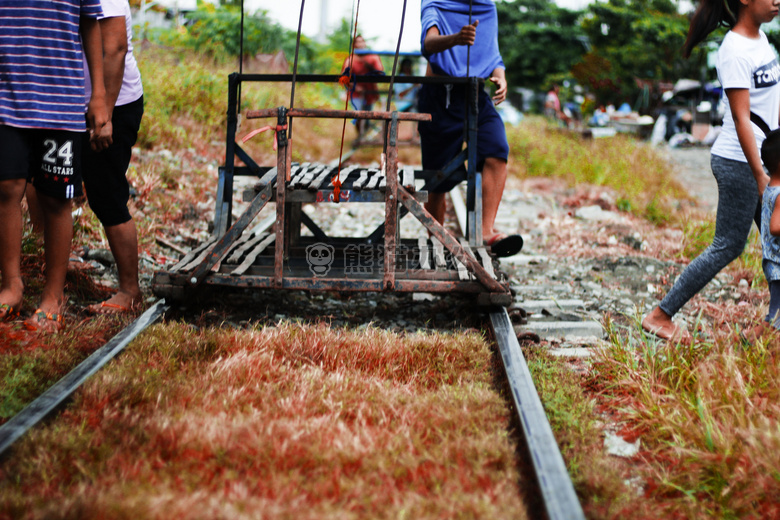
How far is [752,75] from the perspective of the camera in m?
3.10

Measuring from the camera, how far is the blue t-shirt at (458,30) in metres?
4.40

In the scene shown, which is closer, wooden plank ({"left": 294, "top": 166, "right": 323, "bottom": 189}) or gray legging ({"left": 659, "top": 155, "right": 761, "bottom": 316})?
gray legging ({"left": 659, "top": 155, "right": 761, "bottom": 316})

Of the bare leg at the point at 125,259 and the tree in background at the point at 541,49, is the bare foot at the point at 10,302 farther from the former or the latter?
the tree in background at the point at 541,49

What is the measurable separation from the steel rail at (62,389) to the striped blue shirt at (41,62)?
3.22 ft

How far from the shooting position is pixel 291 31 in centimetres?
1838

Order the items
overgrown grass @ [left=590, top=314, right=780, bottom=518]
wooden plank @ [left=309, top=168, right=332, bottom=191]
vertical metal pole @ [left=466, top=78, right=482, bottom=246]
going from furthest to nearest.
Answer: vertical metal pole @ [left=466, top=78, right=482, bottom=246]
wooden plank @ [left=309, top=168, right=332, bottom=191]
overgrown grass @ [left=590, top=314, right=780, bottom=518]

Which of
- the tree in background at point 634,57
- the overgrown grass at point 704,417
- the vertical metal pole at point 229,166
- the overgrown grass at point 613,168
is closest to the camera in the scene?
the overgrown grass at point 704,417

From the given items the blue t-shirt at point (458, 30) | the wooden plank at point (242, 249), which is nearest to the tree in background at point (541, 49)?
the blue t-shirt at point (458, 30)

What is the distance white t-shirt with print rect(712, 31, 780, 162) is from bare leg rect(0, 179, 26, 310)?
329cm

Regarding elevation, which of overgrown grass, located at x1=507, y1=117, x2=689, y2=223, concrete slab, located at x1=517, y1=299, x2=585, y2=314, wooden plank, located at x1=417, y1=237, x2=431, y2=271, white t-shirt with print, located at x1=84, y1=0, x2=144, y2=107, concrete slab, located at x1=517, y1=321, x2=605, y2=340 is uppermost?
white t-shirt with print, located at x1=84, y1=0, x2=144, y2=107

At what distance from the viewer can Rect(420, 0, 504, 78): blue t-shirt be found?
4.40 m

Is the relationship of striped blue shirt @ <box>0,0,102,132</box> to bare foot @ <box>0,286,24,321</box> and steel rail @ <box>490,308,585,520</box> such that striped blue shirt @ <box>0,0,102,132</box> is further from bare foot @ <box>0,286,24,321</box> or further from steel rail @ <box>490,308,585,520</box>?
steel rail @ <box>490,308,585,520</box>

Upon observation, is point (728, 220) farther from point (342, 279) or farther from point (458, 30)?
point (458, 30)

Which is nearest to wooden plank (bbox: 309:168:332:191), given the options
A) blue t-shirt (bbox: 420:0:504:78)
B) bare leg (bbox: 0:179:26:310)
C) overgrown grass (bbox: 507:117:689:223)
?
blue t-shirt (bbox: 420:0:504:78)
